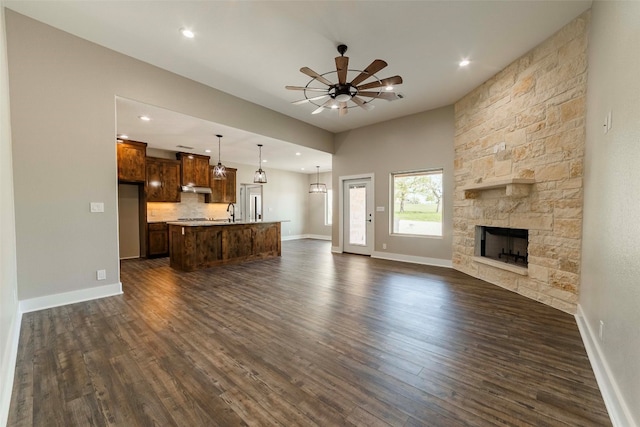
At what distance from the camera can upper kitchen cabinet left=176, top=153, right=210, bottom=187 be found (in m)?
7.58

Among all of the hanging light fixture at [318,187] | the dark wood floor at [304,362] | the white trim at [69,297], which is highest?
Answer: the hanging light fixture at [318,187]

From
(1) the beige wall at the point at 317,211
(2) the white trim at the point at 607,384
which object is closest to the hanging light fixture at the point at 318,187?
(1) the beige wall at the point at 317,211

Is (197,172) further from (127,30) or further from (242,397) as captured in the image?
(242,397)

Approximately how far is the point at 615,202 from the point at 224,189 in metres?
8.63

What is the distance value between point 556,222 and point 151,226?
27.0 ft

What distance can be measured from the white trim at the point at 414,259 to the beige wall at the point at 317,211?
4549mm

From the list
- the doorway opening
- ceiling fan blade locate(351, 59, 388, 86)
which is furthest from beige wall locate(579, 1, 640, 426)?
the doorway opening

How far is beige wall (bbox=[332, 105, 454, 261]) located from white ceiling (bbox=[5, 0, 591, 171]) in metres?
1.25

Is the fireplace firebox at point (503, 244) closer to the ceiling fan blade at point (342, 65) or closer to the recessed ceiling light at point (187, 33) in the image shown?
the ceiling fan blade at point (342, 65)

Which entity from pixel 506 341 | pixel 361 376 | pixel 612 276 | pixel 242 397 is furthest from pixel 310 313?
pixel 612 276

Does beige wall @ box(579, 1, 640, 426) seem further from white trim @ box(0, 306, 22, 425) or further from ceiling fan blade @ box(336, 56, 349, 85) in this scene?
white trim @ box(0, 306, 22, 425)

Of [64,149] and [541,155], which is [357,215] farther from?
[64,149]

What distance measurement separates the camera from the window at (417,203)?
582 centimetres

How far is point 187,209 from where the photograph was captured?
8008 millimetres
